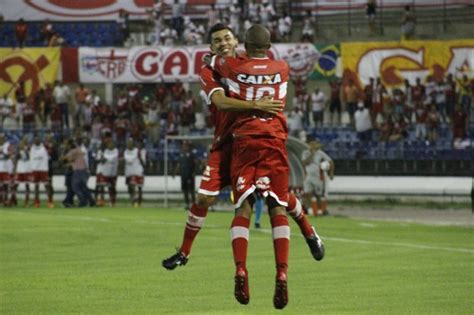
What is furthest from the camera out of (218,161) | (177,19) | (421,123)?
(177,19)

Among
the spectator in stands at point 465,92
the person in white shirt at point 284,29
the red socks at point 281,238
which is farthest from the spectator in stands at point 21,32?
the red socks at point 281,238

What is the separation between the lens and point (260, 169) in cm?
1229

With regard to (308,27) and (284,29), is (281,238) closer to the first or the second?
(308,27)

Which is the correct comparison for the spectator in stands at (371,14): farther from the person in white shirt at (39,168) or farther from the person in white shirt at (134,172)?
the person in white shirt at (39,168)

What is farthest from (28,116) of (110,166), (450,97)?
(450,97)

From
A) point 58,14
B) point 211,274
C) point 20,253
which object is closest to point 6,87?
point 58,14

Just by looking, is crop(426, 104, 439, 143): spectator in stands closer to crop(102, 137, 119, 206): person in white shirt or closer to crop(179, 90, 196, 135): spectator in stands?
crop(179, 90, 196, 135): spectator in stands

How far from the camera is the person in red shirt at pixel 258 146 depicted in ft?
40.1

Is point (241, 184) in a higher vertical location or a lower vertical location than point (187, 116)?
higher

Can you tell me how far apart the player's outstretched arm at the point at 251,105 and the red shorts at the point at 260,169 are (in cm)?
29

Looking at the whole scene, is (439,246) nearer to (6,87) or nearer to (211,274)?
(211,274)

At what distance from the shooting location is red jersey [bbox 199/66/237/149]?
1270cm

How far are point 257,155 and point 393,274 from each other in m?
6.07

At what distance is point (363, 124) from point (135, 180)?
302 inches
